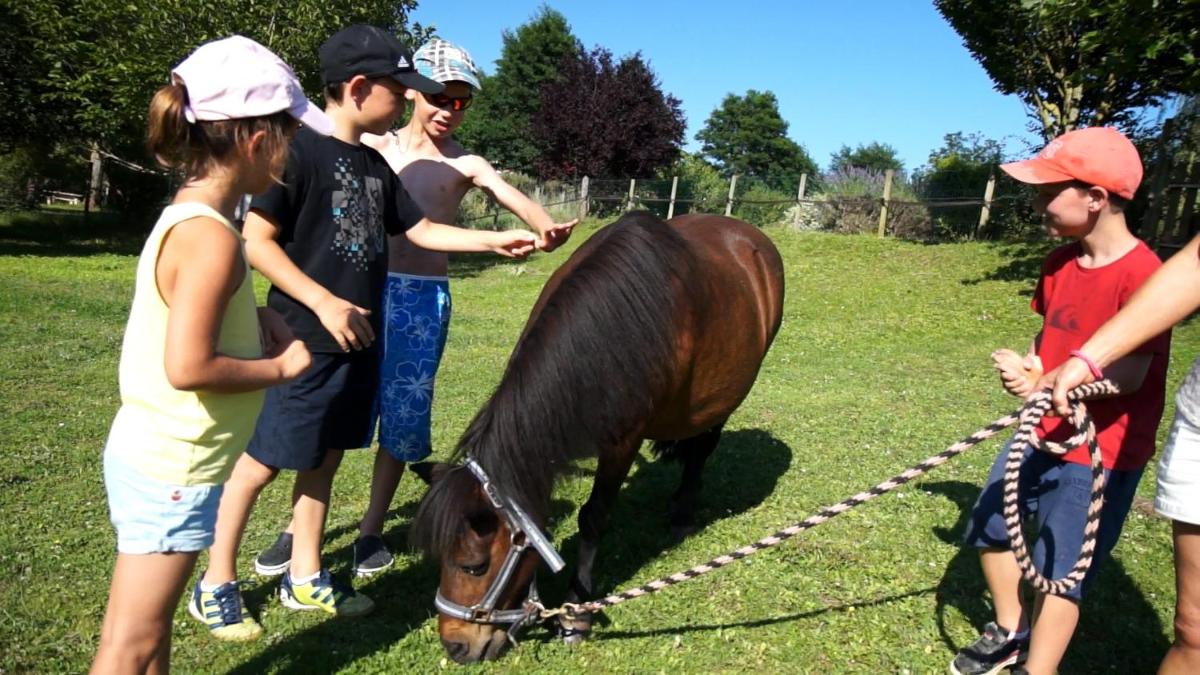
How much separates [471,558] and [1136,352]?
2.04m

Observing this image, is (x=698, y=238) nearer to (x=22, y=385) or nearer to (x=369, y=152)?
(x=369, y=152)

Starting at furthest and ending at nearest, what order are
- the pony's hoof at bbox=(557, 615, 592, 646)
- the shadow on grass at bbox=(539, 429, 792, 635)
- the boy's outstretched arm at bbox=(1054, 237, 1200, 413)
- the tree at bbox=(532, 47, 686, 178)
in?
the tree at bbox=(532, 47, 686, 178) → the shadow on grass at bbox=(539, 429, 792, 635) → the pony's hoof at bbox=(557, 615, 592, 646) → the boy's outstretched arm at bbox=(1054, 237, 1200, 413)

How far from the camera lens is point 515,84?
46531 mm

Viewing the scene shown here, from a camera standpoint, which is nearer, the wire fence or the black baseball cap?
the black baseball cap

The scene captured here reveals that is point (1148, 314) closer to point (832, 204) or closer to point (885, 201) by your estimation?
point (885, 201)

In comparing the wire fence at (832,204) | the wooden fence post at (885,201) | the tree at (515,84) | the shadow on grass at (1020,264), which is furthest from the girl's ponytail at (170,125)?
the tree at (515,84)

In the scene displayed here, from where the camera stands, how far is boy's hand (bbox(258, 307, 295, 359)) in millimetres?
1952

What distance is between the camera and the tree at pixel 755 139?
227 feet

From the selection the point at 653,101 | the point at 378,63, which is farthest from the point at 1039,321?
the point at 653,101

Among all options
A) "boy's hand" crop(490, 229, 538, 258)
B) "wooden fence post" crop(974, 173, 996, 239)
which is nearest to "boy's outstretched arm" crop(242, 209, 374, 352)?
"boy's hand" crop(490, 229, 538, 258)

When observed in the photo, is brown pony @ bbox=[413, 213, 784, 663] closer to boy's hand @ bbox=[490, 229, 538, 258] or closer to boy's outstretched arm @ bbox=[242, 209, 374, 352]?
boy's hand @ bbox=[490, 229, 538, 258]

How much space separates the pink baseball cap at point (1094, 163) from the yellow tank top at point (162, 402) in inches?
88.6

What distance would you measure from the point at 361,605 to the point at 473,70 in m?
2.21

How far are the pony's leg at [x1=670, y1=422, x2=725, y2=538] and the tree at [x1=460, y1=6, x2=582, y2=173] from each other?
41.6 meters
